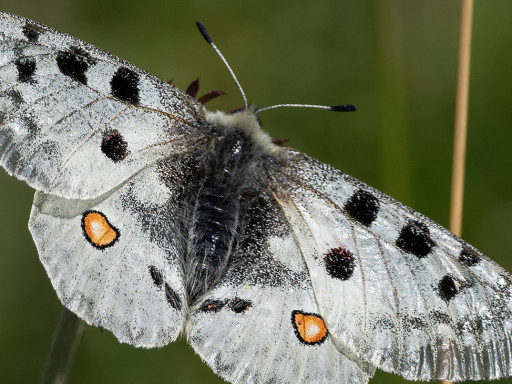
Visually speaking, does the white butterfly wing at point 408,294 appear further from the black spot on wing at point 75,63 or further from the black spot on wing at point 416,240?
the black spot on wing at point 75,63

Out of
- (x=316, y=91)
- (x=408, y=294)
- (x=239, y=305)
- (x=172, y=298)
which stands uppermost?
(x=316, y=91)

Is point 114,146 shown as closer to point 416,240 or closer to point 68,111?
point 68,111

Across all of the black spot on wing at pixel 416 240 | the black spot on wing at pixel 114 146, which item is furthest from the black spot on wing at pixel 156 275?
the black spot on wing at pixel 416 240

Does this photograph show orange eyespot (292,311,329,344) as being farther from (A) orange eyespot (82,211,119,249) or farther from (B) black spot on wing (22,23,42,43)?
(B) black spot on wing (22,23,42,43)

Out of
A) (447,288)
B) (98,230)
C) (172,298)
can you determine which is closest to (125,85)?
(98,230)

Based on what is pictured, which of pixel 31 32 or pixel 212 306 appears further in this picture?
pixel 212 306

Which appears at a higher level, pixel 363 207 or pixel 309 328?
pixel 363 207
